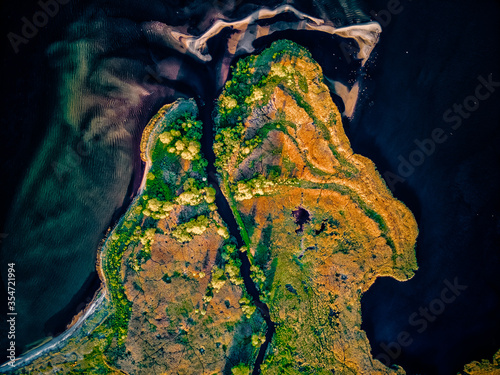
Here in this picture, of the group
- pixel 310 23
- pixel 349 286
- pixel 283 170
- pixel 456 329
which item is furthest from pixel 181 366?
pixel 310 23

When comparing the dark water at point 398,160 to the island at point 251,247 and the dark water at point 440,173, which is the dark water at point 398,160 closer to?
the dark water at point 440,173

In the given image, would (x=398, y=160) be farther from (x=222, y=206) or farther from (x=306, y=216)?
(x=222, y=206)

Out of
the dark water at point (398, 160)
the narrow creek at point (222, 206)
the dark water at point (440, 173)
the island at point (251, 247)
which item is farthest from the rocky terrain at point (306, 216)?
the dark water at point (440, 173)

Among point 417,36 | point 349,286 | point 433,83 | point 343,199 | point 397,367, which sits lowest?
point 397,367

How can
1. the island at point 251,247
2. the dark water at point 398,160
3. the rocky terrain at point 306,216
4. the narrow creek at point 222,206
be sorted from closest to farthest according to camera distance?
the island at point 251,247 → the dark water at point 398,160 → the rocky terrain at point 306,216 → the narrow creek at point 222,206

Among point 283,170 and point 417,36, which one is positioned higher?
point 417,36

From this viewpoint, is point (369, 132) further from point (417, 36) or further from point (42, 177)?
point (42, 177)
